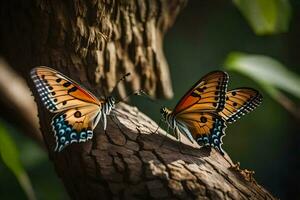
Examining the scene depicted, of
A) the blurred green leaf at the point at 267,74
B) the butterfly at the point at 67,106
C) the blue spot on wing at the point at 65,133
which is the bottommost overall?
the blue spot on wing at the point at 65,133

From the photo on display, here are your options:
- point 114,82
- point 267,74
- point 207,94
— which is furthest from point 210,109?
point 114,82

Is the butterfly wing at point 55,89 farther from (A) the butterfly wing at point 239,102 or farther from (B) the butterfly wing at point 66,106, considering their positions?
(A) the butterfly wing at point 239,102

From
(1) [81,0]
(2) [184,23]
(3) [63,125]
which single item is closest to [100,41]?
(1) [81,0]

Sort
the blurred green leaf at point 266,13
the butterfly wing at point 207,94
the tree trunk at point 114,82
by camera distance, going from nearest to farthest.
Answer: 1. the tree trunk at point 114,82
2. the butterfly wing at point 207,94
3. the blurred green leaf at point 266,13

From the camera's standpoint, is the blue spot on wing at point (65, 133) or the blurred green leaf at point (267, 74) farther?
the blurred green leaf at point (267, 74)

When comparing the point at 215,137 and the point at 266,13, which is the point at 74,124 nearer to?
the point at 215,137

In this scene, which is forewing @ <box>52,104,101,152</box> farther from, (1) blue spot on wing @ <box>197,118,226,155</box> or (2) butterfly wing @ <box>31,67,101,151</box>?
(1) blue spot on wing @ <box>197,118,226,155</box>

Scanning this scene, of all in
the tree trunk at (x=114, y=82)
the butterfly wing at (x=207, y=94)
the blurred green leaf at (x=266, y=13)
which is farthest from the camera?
the blurred green leaf at (x=266, y=13)

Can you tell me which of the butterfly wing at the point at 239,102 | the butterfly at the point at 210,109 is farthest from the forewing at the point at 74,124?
the butterfly wing at the point at 239,102
